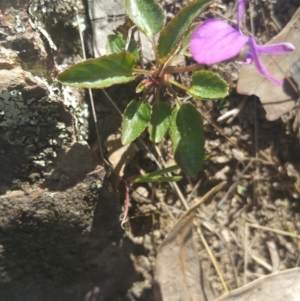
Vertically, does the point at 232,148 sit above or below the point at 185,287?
above

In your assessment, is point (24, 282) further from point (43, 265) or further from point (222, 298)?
point (222, 298)

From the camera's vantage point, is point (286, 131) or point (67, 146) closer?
point (67, 146)

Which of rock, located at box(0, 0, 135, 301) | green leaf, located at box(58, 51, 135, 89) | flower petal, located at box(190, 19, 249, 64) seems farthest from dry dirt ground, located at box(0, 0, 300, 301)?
flower petal, located at box(190, 19, 249, 64)

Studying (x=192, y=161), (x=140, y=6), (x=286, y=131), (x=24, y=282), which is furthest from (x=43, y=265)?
(x=286, y=131)

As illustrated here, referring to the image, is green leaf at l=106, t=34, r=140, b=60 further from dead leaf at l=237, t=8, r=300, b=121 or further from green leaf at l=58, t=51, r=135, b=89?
dead leaf at l=237, t=8, r=300, b=121

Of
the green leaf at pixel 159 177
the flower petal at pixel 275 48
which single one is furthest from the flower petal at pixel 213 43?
the green leaf at pixel 159 177

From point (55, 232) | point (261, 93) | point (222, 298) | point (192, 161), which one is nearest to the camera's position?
point (192, 161)
